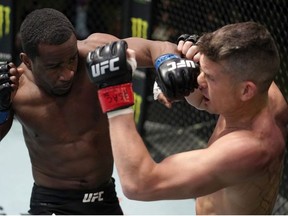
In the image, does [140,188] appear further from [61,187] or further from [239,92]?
[61,187]

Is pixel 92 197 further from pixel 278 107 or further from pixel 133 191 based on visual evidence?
pixel 278 107

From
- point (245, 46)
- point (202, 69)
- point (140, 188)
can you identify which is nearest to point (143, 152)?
point (140, 188)

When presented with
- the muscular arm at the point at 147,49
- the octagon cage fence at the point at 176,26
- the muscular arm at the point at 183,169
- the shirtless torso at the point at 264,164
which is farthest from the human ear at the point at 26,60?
the octagon cage fence at the point at 176,26

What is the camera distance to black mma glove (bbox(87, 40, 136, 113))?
1.54 metres

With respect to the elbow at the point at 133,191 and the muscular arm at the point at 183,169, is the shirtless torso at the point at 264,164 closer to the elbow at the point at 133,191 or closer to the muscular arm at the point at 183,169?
the muscular arm at the point at 183,169

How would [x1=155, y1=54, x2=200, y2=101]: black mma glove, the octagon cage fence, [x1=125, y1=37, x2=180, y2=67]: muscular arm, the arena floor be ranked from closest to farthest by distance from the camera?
[x1=155, y1=54, x2=200, y2=101]: black mma glove → [x1=125, y1=37, x2=180, y2=67]: muscular arm → the arena floor → the octagon cage fence

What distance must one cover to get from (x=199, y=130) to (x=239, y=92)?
241 centimetres

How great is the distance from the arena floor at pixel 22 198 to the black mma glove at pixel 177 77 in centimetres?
158

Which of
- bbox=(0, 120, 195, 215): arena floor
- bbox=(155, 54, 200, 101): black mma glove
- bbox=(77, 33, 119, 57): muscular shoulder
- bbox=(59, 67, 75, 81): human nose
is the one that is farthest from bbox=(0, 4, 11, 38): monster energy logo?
bbox=(155, 54, 200, 101): black mma glove

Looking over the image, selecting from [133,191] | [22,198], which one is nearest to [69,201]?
[133,191]

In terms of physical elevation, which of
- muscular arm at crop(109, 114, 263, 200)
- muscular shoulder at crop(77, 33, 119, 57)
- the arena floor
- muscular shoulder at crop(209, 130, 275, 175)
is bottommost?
the arena floor

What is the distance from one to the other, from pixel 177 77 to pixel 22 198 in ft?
5.86

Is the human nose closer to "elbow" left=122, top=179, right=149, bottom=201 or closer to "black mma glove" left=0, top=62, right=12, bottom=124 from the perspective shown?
"black mma glove" left=0, top=62, right=12, bottom=124

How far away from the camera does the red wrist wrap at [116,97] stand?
5.16 feet
